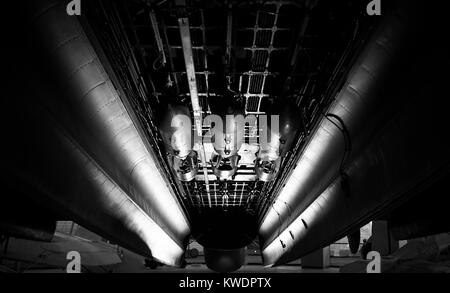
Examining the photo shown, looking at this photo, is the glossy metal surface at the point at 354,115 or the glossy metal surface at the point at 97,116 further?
the glossy metal surface at the point at 354,115

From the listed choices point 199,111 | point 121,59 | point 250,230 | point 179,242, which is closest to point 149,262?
point 179,242

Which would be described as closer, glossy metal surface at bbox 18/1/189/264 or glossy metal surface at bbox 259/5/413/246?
glossy metal surface at bbox 18/1/189/264

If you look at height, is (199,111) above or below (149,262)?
above

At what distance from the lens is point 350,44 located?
9.37 ft
